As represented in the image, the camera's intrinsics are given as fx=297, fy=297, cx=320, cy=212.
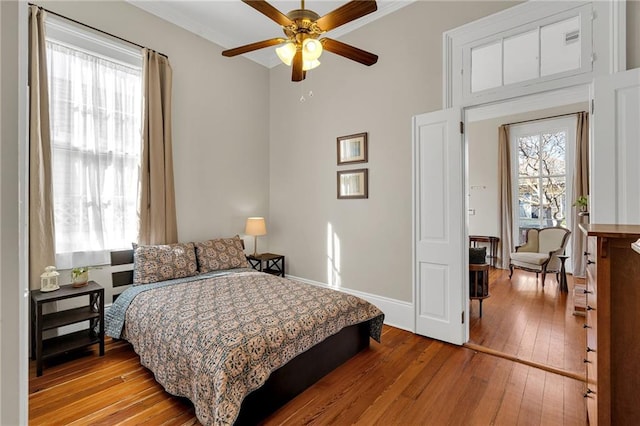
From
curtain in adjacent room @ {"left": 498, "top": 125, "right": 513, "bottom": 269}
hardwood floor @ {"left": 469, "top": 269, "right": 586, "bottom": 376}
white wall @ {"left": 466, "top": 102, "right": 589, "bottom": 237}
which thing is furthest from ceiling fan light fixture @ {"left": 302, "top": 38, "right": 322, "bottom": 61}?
A: white wall @ {"left": 466, "top": 102, "right": 589, "bottom": 237}

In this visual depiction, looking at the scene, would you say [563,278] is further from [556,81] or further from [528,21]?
[528,21]

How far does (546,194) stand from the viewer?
19.6 ft

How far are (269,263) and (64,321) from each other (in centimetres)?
248

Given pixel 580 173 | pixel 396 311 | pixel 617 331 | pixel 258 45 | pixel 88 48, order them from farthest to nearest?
pixel 580 173 < pixel 396 311 < pixel 88 48 < pixel 258 45 < pixel 617 331

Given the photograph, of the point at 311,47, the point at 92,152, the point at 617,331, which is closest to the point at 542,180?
the point at 617,331

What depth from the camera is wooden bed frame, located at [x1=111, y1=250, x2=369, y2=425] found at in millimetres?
1812

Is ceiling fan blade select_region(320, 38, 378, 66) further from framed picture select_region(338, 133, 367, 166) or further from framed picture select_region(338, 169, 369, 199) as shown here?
framed picture select_region(338, 169, 369, 199)

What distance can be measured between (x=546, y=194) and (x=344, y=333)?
5744 millimetres

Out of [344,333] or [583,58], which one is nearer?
[583,58]

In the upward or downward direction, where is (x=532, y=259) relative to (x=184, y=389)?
upward

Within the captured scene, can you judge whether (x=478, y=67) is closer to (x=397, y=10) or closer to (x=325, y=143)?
(x=397, y=10)

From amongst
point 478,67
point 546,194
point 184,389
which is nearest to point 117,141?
point 184,389

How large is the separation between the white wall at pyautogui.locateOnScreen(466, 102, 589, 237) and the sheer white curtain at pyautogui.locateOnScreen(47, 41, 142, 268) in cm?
651

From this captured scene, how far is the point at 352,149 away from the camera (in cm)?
368
